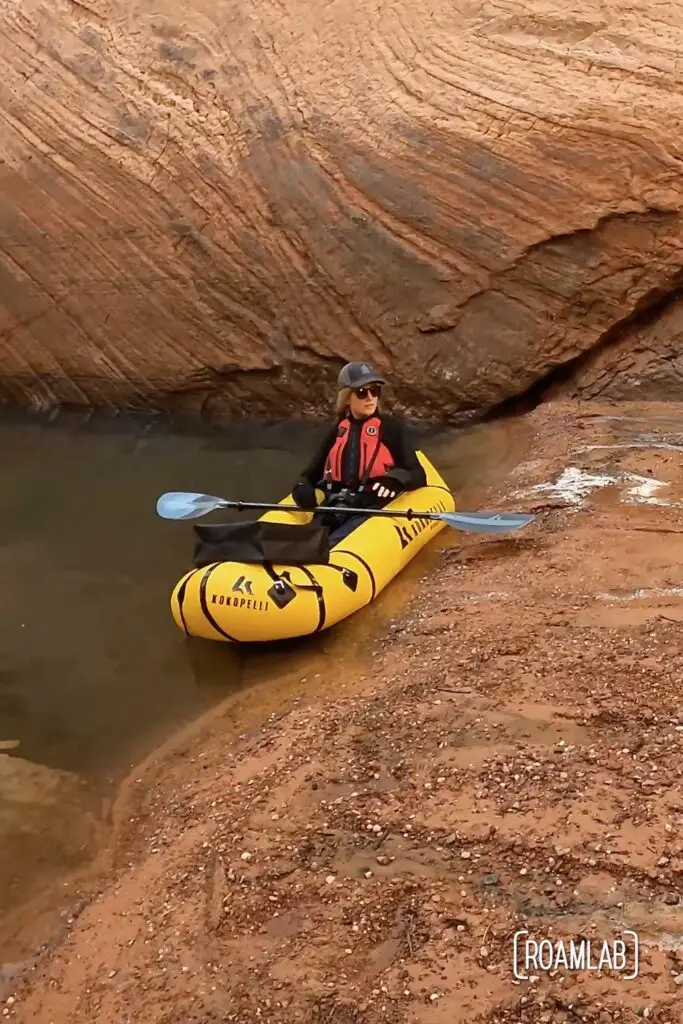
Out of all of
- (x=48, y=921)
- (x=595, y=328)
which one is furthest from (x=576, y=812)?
(x=595, y=328)

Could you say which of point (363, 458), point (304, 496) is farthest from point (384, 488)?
point (304, 496)

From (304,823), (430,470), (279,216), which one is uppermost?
(279,216)

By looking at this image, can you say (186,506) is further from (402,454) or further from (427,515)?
(427,515)

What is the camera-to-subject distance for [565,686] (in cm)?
308

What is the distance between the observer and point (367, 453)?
15.5ft

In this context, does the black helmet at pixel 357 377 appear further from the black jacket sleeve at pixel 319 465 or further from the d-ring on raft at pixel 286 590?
the d-ring on raft at pixel 286 590

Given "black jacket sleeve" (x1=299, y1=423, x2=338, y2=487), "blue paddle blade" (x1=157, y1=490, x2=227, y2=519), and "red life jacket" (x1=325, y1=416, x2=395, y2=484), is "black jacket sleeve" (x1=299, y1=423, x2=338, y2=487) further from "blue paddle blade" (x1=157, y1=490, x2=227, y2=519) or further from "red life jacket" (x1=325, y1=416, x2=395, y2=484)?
"blue paddle blade" (x1=157, y1=490, x2=227, y2=519)

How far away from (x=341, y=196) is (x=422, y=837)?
5034mm

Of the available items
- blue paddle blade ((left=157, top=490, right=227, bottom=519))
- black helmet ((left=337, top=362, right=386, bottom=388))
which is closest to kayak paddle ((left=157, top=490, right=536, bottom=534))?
blue paddle blade ((left=157, top=490, right=227, bottom=519))

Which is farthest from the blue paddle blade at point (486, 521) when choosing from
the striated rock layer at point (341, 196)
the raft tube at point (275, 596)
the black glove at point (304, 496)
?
the striated rock layer at point (341, 196)

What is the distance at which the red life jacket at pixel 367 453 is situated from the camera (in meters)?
4.73

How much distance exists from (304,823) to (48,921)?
2.79ft

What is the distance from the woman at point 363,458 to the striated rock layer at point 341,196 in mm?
1975

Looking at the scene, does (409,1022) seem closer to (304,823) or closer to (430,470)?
(304,823)
